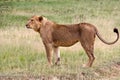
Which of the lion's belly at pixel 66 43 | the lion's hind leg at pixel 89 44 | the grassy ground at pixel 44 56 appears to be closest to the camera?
the grassy ground at pixel 44 56

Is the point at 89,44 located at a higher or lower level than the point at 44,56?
higher

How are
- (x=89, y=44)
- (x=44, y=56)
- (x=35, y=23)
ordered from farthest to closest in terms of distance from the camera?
(x=44, y=56), (x=35, y=23), (x=89, y=44)

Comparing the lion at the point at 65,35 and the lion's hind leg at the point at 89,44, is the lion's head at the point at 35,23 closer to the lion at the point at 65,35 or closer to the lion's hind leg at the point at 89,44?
the lion at the point at 65,35

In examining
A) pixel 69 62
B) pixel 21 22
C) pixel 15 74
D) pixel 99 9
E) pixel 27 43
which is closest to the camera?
pixel 15 74

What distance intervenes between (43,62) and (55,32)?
0.85 metres

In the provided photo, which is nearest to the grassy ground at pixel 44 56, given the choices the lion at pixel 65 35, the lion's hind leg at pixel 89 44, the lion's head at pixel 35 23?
the lion's hind leg at pixel 89 44

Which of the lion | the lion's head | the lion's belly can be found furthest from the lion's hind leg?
the lion's head

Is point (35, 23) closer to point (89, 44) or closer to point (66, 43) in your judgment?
point (66, 43)

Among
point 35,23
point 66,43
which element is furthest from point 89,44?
point 35,23

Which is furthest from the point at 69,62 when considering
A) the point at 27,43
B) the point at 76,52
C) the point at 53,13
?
the point at 53,13

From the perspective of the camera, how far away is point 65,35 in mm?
11508

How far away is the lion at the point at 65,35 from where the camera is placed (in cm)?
1120

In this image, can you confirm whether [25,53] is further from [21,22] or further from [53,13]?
[53,13]

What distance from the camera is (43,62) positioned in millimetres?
11945
